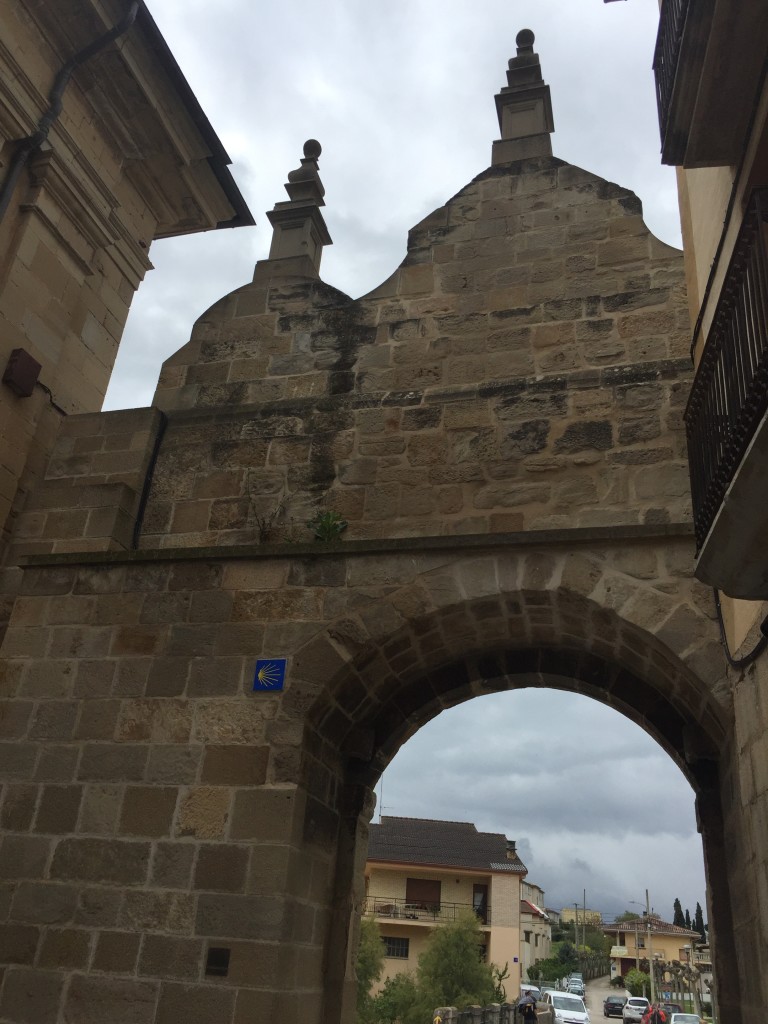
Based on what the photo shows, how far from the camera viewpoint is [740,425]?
2.60m

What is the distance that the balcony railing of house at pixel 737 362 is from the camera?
2574 mm

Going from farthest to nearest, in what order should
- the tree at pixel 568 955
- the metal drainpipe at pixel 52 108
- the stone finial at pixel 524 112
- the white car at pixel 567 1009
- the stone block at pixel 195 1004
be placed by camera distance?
the tree at pixel 568 955
the white car at pixel 567 1009
the stone finial at pixel 524 112
the metal drainpipe at pixel 52 108
the stone block at pixel 195 1004

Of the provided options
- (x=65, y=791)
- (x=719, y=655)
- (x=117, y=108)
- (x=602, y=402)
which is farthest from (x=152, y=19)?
(x=719, y=655)

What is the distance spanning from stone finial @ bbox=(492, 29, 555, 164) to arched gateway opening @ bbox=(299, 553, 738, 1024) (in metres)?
3.41

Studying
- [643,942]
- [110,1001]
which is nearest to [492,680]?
[110,1001]

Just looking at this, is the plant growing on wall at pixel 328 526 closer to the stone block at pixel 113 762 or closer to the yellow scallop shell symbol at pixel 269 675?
the yellow scallop shell symbol at pixel 269 675

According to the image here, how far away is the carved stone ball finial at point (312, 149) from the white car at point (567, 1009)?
2301cm

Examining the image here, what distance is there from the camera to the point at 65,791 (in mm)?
4480

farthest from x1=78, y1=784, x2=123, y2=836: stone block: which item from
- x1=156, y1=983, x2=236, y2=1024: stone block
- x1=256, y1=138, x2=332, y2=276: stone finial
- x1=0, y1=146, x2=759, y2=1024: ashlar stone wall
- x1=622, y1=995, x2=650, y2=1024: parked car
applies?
x1=622, y1=995, x2=650, y2=1024: parked car

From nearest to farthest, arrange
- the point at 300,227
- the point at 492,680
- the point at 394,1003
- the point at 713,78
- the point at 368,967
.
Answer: the point at 713,78 < the point at 492,680 < the point at 300,227 < the point at 368,967 < the point at 394,1003

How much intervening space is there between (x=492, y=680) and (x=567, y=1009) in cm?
2230

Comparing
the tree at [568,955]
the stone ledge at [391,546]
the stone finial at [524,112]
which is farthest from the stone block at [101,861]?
the tree at [568,955]

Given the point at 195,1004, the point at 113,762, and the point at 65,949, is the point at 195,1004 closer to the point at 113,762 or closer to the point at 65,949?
the point at 65,949

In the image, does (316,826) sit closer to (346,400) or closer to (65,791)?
(65,791)
